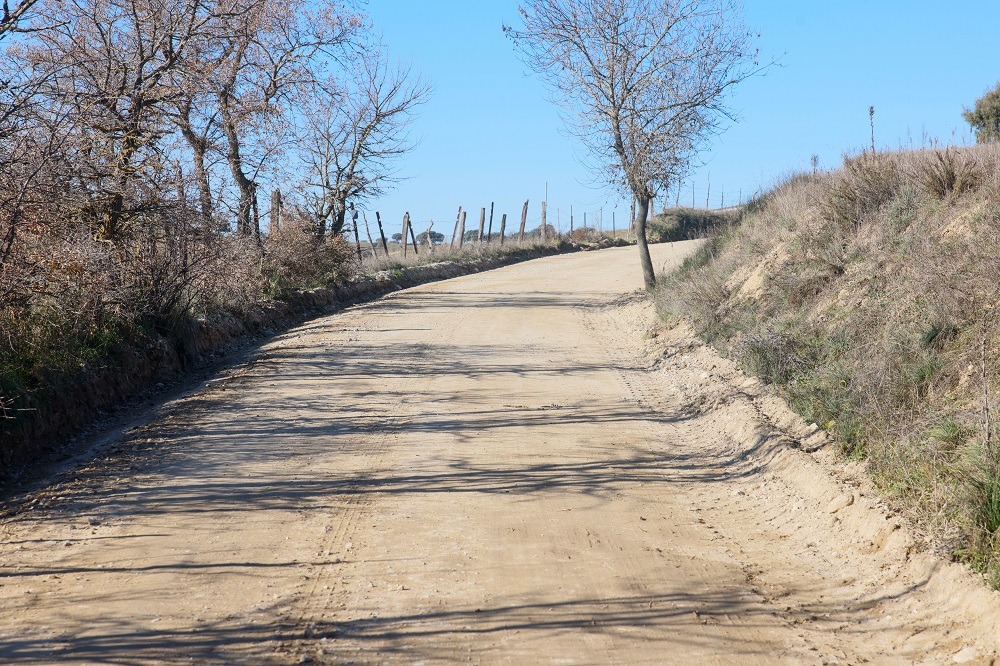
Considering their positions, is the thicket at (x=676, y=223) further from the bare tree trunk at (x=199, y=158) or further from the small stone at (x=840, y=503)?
the small stone at (x=840, y=503)

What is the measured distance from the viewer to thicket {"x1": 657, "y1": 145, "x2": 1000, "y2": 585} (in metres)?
5.66

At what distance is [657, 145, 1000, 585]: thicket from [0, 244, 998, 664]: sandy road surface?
395mm

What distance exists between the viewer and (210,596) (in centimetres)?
495

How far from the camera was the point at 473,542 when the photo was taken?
5.83m

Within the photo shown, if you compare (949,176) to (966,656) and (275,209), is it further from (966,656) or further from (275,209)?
(275,209)

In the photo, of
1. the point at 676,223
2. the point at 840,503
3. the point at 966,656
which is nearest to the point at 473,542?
the point at 840,503

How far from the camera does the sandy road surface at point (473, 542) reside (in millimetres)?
4457

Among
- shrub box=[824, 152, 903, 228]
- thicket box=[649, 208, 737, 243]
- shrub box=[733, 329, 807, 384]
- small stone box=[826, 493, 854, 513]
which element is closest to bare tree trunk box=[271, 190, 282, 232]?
shrub box=[824, 152, 903, 228]

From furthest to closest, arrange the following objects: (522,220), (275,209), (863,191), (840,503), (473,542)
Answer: (522,220) → (275,209) → (863,191) → (840,503) → (473,542)

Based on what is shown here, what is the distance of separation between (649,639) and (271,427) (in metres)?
5.57

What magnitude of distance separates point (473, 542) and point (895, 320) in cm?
526

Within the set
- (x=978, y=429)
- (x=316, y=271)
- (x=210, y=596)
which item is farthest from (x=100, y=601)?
(x=316, y=271)

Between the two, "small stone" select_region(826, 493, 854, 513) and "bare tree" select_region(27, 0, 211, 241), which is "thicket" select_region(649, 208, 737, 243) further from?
"small stone" select_region(826, 493, 854, 513)

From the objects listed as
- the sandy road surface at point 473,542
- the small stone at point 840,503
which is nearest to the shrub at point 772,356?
the sandy road surface at point 473,542
